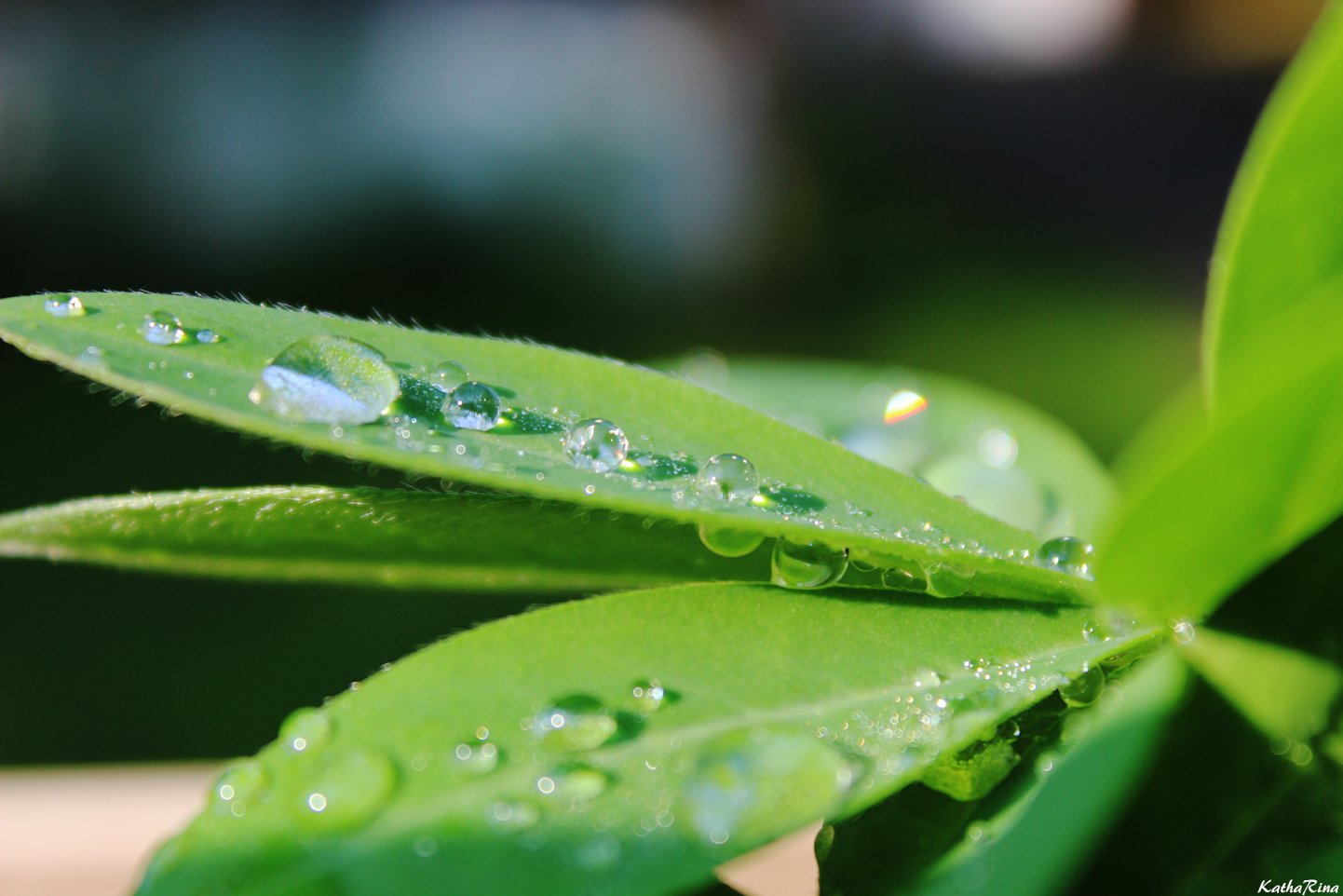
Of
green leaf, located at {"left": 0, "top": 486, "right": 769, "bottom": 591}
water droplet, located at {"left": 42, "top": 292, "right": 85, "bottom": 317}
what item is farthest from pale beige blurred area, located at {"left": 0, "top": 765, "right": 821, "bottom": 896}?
water droplet, located at {"left": 42, "top": 292, "right": 85, "bottom": 317}

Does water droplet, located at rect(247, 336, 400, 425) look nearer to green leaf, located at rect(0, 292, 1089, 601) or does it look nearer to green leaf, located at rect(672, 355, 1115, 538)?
green leaf, located at rect(0, 292, 1089, 601)

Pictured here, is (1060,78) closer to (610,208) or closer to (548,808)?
(610,208)

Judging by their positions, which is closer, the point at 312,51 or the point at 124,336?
the point at 124,336

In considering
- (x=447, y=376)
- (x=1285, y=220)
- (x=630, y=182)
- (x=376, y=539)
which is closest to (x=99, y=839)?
(x=376, y=539)

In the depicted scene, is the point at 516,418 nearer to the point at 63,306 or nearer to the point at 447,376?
the point at 447,376

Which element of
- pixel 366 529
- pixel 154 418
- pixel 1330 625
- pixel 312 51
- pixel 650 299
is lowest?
pixel 1330 625

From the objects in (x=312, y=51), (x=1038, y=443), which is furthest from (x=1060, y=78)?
(x=1038, y=443)

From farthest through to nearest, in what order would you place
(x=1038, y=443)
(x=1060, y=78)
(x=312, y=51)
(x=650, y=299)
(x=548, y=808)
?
(x=1060, y=78) < (x=312, y=51) < (x=650, y=299) < (x=1038, y=443) < (x=548, y=808)
